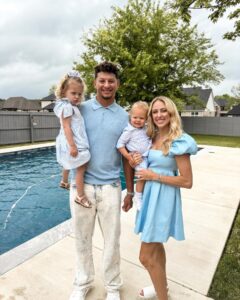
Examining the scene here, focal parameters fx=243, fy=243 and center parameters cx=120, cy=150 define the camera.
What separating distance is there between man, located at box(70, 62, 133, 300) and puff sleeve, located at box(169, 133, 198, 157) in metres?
0.43

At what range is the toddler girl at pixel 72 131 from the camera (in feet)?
5.90

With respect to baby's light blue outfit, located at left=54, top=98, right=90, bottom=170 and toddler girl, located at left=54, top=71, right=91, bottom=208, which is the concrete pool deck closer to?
toddler girl, located at left=54, top=71, right=91, bottom=208

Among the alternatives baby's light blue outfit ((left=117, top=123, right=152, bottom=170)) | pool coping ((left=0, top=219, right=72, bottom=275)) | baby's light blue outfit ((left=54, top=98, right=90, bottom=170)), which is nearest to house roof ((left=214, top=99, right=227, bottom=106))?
pool coping ((left=0, top=219, right=72, bottom=275))

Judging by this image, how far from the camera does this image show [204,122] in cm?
2150

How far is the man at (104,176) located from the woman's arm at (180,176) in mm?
268

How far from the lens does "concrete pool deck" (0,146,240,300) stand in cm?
221

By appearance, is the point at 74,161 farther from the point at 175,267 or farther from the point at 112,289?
the point at 175,267

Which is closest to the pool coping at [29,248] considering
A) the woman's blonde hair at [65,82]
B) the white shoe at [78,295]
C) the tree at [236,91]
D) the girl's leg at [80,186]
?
the white shoe at [78,295]

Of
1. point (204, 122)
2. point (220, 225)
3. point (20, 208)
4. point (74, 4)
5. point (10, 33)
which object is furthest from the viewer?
point (204, 122)

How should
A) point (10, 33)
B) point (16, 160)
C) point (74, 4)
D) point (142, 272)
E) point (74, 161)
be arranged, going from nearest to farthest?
point (74, 161)
point (142, 272)
point (74, 4)
point (16, 160)
point (10, 33)

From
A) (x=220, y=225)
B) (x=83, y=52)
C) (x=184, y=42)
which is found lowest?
(x=220, y=225)

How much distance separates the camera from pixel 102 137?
6.15ft

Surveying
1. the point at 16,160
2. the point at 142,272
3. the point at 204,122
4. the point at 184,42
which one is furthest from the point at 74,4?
the point at 204,122

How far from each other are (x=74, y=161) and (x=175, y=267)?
1702 millimetres
